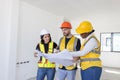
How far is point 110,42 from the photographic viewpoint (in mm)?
9172

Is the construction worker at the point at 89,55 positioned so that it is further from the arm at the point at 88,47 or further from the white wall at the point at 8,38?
the white wall at the point at 8,38

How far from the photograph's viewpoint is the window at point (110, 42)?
8.96m

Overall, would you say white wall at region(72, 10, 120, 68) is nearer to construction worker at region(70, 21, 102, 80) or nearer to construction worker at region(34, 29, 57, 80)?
construction worker at region(34, 29, 57, 80)

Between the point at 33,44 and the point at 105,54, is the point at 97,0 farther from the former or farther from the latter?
the point at 105,54

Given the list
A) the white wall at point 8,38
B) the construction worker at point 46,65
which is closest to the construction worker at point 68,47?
the construction worker at point 46,65

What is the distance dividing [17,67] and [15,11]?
5.28 feet

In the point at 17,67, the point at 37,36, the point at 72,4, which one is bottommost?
the point at 17,67

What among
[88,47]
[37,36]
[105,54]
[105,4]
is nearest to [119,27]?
[105,54]

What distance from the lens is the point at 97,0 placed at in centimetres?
583

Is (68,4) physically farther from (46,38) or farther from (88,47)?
(88,47)

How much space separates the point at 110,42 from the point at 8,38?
6184 mm

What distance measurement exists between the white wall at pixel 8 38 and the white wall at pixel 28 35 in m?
0.44

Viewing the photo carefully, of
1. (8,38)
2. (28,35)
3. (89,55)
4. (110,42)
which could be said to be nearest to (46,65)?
(89,55)

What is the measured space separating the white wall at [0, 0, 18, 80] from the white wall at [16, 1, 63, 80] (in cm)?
44
